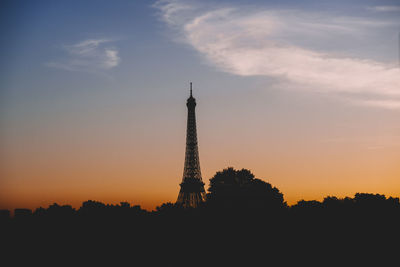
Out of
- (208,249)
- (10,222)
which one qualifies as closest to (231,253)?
(208,249)

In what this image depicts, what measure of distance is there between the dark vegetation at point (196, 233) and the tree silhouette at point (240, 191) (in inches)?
628

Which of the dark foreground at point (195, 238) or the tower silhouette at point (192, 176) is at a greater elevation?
the tower silhouette at point (192, 176)

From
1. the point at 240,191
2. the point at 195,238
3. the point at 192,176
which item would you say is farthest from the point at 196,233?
the point at 192,176

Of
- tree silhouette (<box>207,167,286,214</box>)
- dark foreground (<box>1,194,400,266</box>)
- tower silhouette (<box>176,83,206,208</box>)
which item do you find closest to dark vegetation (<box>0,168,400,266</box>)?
dark foreground (<box>1,194,400,266</box>)

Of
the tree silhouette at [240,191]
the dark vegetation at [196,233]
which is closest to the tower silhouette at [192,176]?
the tree silhouette at [240,191]

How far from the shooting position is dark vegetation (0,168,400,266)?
1868 inches

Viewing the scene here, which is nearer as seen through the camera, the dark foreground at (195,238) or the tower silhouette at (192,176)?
the dark foreground at (195,238)

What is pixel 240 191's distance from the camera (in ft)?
260

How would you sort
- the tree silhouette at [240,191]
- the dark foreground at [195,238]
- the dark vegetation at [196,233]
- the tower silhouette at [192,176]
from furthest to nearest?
the tower silhouette at [192,176] → the tree silhouette at [240,191] → the dark vegetation at [196,233] → the dark foreground at [195,238]

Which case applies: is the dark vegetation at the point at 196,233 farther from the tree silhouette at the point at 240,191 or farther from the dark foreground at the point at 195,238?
the tree silhouette at the point at 240,191

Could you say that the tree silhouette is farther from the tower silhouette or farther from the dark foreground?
the dark foreground

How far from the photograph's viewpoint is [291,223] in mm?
54719

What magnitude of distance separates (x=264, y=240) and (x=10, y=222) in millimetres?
23253

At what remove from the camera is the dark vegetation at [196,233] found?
47.4 m
